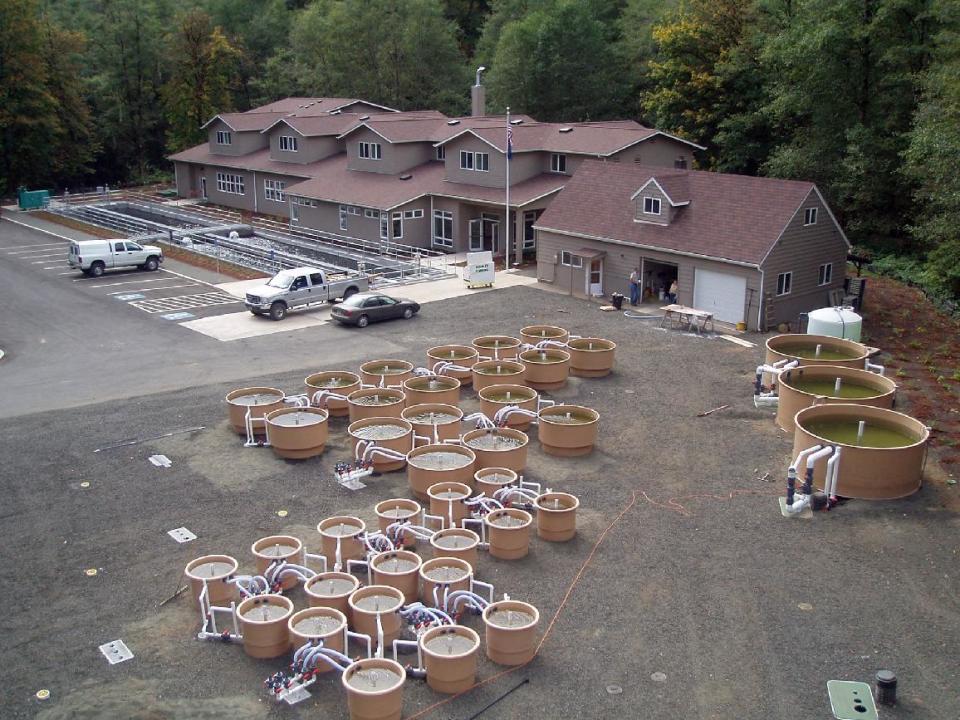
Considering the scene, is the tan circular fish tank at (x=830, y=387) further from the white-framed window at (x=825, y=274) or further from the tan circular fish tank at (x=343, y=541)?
the tan circular fish tank at (x=343, y=541)

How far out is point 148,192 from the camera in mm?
65938

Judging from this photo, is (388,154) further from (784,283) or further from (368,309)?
(784,283)

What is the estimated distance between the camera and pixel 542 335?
95.0 feet

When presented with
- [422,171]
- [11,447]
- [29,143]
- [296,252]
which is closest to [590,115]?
[422,171]

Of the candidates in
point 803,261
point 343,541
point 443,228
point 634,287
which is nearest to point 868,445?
point 343,541

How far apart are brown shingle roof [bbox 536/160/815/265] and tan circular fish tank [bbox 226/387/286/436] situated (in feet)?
54.6

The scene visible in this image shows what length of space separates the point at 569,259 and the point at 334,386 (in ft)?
50.8

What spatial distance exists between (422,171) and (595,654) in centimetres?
3751

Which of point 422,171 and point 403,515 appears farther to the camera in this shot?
point 422,171

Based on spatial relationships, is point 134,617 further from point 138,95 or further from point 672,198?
point 138,95

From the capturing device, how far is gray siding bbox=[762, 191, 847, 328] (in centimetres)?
3153

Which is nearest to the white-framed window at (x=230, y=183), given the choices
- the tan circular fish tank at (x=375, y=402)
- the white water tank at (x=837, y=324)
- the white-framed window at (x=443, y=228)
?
the white-framed window at (x=443, y=228)

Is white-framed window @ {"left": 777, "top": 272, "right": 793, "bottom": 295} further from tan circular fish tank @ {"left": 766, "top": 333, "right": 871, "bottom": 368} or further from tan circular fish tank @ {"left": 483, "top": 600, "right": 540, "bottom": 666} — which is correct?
tan circular fish tank @ {"left": 483, "top": 600, "right": 540, "bottom": 666}

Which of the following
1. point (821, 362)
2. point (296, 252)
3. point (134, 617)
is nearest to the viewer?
point (134, 617)
